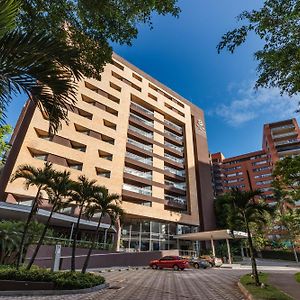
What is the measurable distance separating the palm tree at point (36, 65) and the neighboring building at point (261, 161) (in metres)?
73.0

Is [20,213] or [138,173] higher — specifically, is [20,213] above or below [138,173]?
below

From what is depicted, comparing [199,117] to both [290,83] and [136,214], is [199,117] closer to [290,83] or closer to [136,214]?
[136,214]

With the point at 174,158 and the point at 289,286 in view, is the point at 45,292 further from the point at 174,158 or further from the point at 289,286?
the point at 174,158

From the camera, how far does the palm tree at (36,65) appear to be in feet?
11.0

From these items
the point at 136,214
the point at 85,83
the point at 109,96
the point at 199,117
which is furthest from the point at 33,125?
the point at 199,117

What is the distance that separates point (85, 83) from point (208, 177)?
33030 millimetres

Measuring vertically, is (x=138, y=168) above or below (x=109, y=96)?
below

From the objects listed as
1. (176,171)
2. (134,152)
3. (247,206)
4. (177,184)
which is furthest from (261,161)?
(247,206)

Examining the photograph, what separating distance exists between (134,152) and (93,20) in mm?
38142

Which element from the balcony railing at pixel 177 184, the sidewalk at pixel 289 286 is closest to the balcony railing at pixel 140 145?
the balcony railing at pixel 177 184

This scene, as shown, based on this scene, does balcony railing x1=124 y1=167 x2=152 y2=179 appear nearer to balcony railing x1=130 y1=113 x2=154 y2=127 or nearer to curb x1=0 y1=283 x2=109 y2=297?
balcony railing x1=130 y1=113 x2=154 y2=127

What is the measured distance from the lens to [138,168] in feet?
147

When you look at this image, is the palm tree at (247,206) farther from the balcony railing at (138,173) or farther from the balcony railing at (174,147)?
the balcony railing at (174,147)

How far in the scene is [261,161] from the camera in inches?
3701
